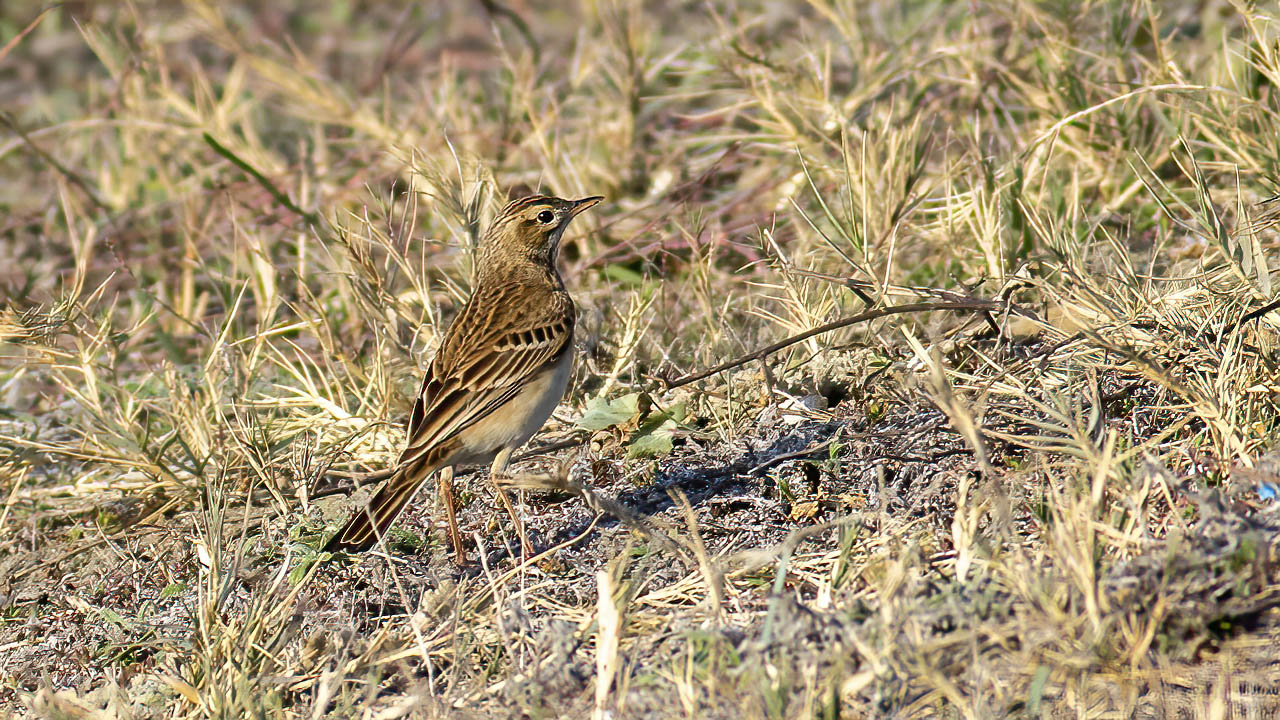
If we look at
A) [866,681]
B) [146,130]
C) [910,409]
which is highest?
[146,130]

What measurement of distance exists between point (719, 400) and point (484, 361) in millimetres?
888

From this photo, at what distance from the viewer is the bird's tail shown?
4129 mm

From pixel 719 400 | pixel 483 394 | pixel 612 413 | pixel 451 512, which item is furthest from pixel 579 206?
pixel 451 512

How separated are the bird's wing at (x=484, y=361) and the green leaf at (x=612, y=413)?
1.02ft

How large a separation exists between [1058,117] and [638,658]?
3508 mm

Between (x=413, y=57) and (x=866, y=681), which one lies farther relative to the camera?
(x=413, y=57)

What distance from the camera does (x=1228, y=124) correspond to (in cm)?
483

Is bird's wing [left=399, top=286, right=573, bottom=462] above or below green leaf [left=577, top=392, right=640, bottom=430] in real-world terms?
above

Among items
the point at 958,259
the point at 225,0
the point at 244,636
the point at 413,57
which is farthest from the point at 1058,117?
the point at 225,0

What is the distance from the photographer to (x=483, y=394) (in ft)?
15.0

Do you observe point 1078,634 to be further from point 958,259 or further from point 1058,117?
point 1058,117

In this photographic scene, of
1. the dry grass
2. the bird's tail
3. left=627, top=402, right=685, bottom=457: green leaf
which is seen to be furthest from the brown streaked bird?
left=627, top=402, right=685, bottom=457: green leaf

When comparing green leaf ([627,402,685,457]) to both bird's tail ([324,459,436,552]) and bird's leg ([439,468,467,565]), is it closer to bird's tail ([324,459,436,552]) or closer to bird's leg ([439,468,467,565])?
bird's leg ([439,468,467,565])

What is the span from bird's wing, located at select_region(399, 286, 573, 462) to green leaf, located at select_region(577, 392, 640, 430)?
312mm
